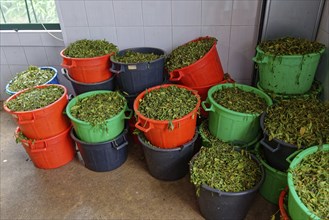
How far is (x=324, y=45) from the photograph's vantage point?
1853 millimetres

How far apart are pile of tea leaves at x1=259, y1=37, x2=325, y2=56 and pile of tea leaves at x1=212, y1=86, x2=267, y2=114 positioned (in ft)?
1.07

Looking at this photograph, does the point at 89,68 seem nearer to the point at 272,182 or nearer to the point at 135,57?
the point at 135,57

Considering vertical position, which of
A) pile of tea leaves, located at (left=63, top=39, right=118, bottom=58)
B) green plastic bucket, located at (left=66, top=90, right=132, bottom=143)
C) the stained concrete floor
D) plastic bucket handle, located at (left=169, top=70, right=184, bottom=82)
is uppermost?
pile of tea leaves, located at (left=63, top=39, right=118, bottom=58)

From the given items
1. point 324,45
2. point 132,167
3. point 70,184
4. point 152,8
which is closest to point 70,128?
point 70,184

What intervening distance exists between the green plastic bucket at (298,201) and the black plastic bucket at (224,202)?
25 cm

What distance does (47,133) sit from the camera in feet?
6.59

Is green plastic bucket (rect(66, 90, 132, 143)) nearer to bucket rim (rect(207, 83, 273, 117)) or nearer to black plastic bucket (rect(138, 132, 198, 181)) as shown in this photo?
black plastic bucket (rect(138, 132, 198, 181))

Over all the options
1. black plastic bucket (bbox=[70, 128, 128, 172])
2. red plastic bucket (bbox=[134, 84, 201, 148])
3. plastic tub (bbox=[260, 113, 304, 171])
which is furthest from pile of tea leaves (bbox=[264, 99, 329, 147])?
black plastic bucket (bbox=[70, 128, 128, 172])

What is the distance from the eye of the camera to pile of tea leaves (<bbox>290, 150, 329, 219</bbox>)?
3.81ft

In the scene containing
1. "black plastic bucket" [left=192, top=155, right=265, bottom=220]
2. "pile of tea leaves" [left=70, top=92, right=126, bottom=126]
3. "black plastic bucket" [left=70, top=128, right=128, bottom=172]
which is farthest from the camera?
"black plastic bucket" [left=70, top=128, right=128, bottom=172]

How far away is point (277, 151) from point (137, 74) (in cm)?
109

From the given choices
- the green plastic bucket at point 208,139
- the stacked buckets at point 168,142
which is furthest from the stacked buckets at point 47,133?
the green plastic bucket at point 208,139

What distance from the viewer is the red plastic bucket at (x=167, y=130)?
1.69 m

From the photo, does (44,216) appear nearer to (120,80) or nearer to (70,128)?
(70,128)
